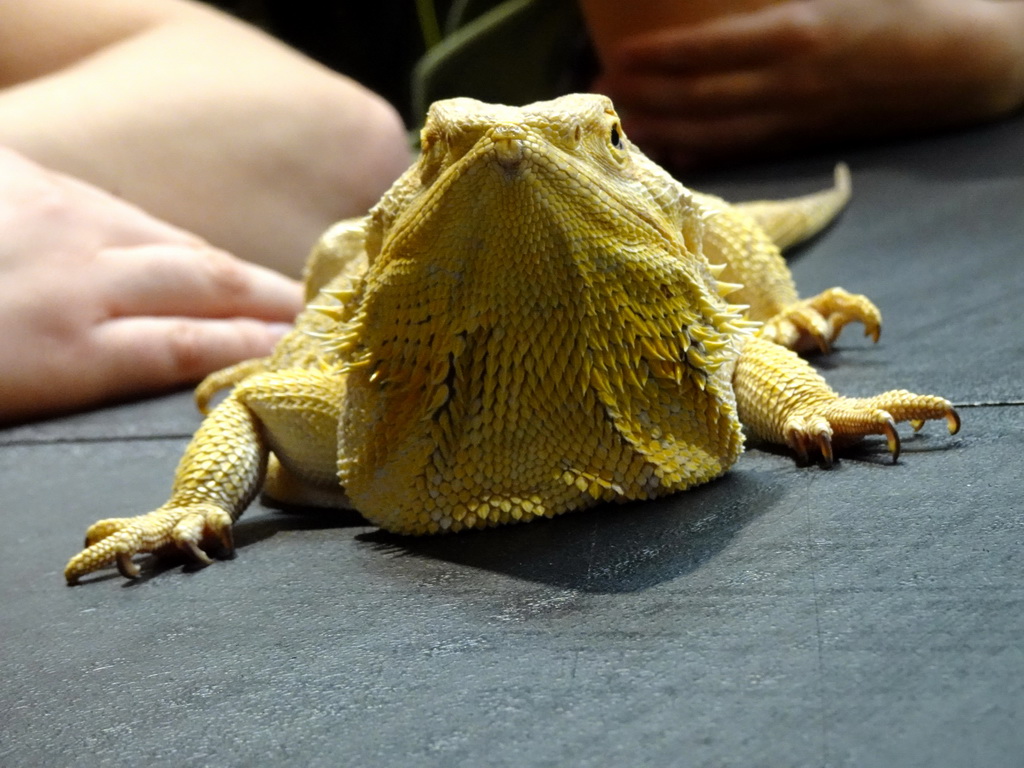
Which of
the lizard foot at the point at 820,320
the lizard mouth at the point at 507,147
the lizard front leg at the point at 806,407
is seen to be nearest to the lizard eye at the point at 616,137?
the lizard mouth at the point at 507,147

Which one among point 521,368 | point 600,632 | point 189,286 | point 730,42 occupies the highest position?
point 730,42

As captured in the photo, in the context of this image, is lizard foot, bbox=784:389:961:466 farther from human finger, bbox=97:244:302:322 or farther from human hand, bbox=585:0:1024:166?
human hand, bbox=585:0:1024:166

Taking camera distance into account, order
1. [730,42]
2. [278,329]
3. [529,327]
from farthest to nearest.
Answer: [730,42], [278,329], [529,327]

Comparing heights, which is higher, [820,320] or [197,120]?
[197,120]

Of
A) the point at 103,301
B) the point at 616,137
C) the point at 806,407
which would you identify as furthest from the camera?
the point at 103,301

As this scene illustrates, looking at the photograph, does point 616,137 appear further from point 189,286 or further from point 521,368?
point 189,286

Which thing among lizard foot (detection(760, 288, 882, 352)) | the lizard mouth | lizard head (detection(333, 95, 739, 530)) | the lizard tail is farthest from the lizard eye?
the lizard tail

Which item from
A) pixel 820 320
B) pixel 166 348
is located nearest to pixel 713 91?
pixel 820 320
